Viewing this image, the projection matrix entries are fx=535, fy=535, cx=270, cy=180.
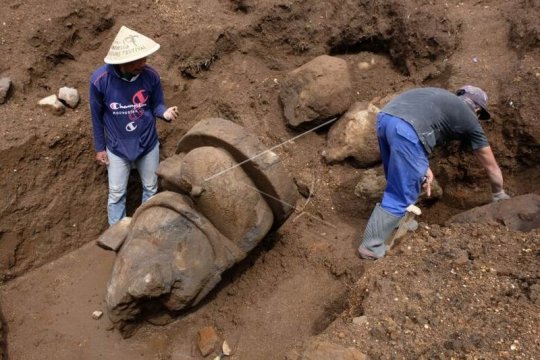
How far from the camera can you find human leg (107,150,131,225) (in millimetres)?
4574

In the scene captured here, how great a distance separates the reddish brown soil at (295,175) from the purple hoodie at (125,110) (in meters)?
0.69

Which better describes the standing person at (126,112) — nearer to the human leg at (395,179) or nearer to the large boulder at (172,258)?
the large boulder at (172,258)

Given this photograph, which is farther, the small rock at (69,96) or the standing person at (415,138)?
the small rock at (69,96)

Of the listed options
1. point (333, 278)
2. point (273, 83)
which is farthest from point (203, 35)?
point (333, 278)

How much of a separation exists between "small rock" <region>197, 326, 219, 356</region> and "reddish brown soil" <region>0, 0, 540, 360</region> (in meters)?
0.08

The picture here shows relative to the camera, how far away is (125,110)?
4363mm

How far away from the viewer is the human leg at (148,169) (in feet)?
15.4

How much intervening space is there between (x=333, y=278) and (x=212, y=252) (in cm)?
104

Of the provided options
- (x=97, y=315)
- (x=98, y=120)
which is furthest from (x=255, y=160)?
(x=97, y=315)

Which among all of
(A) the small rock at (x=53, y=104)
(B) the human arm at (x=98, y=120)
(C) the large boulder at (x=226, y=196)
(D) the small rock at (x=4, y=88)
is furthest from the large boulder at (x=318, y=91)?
(D) the small rock at (x=4, y=88)

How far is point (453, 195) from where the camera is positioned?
504cm

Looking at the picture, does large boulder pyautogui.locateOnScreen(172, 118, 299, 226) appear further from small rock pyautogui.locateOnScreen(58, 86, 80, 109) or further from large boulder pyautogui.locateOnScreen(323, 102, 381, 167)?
small rock pyautogui.locateOnScreen(58, 86, 80, 109)

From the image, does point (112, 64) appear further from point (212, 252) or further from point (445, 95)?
point (445, 95)

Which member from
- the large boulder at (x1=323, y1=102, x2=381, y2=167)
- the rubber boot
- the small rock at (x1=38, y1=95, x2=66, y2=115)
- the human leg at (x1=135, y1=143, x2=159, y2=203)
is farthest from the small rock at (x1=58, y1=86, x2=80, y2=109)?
the rubber boot
